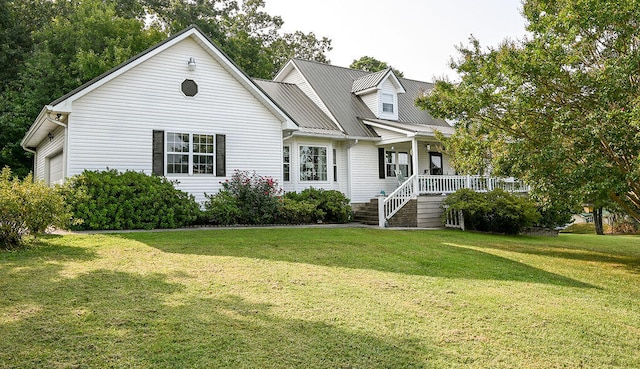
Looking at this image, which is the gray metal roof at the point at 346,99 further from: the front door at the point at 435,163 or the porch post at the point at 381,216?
the porch post at the point at 381,216

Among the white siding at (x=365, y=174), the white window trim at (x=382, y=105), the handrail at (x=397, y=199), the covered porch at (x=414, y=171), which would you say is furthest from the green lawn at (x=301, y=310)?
the white window trim at (x=382, y=105)

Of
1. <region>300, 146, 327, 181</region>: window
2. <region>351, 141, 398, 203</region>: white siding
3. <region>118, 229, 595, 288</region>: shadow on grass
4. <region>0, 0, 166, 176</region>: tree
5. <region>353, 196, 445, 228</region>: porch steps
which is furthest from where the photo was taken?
<region>0, 0, 166, 176</region>: tree

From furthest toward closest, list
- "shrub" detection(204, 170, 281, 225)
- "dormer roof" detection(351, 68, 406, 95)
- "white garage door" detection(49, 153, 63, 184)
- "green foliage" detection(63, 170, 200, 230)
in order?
"dormer roof" detection(351, 68, 406, 95)
"white garage door" detection(49, 153, 63, 184)
"shrub" detection(204, 170, 281, 225)
"green foliage" detection(63, 170, 200, 230)

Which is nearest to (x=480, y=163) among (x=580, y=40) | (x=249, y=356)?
(x=580, y=40)

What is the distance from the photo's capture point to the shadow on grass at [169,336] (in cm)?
359

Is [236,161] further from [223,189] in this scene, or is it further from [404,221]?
[404,221]

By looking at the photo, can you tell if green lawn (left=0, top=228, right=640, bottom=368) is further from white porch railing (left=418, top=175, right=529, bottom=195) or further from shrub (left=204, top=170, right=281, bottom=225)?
white porch railing (left=418, top=175, right=529, bottom=195)

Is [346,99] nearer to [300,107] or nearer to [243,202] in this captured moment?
[300,107]

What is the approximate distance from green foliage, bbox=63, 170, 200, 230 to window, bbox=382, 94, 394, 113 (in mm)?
11444

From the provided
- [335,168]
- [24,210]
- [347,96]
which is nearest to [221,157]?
[335,168]

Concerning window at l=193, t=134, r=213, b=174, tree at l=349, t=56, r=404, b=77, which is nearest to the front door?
window at l=193, t=134, r=213, b=174

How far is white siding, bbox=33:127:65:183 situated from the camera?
47.9 feet

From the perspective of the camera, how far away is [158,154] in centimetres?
1407

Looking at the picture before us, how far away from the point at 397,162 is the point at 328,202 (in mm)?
5452
